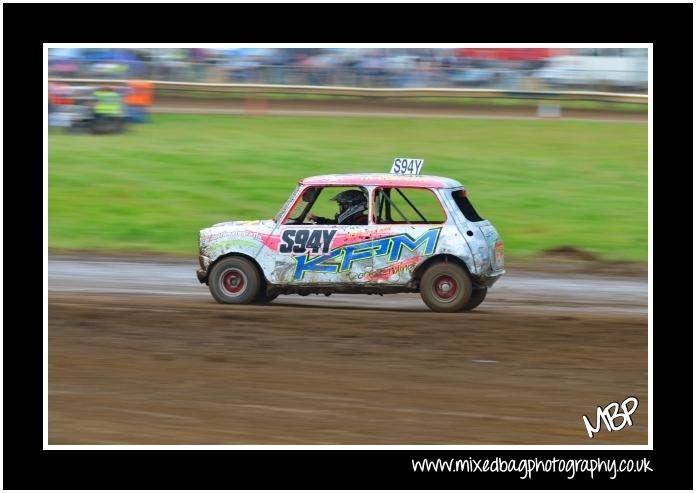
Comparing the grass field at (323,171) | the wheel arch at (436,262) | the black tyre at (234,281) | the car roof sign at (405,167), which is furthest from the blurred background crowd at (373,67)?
the wheel arch at (436,262)

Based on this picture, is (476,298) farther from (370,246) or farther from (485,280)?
(370,246)

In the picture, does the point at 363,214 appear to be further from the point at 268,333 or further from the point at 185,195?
the point at 185,195

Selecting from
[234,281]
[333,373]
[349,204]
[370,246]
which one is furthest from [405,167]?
[333,373]

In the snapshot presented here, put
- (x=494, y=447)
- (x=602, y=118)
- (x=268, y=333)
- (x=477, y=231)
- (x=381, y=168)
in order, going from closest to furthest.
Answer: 1. (x=494, y=447)
2. (x=268, y=333)
3. (x=477, y=231)
4. (x=381, y=168)
5. (x=602, y=118)

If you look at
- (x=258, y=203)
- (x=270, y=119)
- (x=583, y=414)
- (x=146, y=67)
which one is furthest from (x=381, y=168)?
(x=583, y=414)

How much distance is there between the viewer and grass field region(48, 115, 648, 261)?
65.8ft

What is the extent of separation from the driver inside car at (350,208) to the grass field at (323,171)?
21.2 feet

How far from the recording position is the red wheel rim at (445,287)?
41.3ft

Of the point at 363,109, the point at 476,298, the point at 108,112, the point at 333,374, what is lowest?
the point at 333,374

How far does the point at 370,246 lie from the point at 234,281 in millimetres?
1923

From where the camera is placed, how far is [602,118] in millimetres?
26766

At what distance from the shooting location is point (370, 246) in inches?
491

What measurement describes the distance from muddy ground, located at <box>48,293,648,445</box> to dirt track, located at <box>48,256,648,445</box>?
0.02m

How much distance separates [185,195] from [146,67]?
6379 mm
